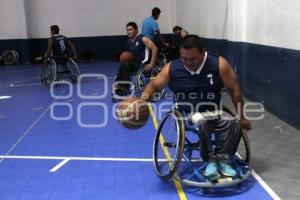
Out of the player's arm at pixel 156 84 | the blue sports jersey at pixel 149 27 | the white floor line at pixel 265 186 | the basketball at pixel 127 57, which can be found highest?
the blue sports jersey at pixel 149 27

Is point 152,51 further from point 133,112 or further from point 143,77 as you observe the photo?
point 133,112

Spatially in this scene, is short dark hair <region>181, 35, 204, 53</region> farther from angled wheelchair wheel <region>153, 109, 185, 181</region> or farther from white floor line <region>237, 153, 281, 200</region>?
white floor line <region>237, 153, 281, 200</region>

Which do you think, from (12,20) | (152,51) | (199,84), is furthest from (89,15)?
(199,84)

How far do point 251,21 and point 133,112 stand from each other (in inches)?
158

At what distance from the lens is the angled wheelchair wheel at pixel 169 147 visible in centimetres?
329

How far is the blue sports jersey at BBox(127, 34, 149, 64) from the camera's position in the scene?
7020 mm

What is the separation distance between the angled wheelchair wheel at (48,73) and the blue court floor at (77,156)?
1082 millimetres

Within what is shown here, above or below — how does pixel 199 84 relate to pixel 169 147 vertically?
above

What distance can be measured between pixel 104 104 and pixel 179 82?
387 centimetres

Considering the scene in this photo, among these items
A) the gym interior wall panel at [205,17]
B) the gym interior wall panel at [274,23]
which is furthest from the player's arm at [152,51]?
the gym interior wall panel at [205,17]

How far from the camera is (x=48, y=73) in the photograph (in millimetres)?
9711

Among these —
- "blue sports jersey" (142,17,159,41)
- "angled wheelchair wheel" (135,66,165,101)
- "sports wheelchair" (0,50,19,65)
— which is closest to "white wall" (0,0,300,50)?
"sports wheelchair" (0,50,19,65)

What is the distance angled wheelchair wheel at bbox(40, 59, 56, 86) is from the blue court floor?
1082 mm

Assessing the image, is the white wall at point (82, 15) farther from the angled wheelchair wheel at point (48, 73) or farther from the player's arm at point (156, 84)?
the player's arm at point (156, 84)
